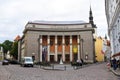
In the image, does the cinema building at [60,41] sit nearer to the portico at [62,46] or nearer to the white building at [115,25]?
the portico at [62,46]

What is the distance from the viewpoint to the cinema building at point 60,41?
289 feet

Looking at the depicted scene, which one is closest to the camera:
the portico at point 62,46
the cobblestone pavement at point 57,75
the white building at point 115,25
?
the cobblestone pavement at point 57,75

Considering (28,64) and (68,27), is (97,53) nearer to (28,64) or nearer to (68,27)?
(68,27)

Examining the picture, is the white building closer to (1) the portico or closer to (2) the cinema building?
(2) the cinema building

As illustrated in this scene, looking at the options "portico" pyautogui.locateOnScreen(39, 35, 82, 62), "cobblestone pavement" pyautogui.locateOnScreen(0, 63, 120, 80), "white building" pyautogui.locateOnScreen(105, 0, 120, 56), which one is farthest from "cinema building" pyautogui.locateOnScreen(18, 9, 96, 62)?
"cobblestone pavement" pyautogui.locateOnScreen(0, 63, 120, 80)

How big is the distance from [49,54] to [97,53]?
31.5m

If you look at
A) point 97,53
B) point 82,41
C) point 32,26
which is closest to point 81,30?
point 82,41

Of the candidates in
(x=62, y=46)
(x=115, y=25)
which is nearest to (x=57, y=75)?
(x=115, y=25)

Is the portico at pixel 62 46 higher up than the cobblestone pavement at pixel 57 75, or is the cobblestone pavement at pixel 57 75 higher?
the portico at pixel 62 46

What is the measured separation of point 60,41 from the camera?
299 feet

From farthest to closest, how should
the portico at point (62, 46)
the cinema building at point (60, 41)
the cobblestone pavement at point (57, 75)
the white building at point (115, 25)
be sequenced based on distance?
the portico at point (62, 46) → the cinema building at point (60, 41) → the white building at point (115, 25) → the cobblestone pavement at point (57, 75)

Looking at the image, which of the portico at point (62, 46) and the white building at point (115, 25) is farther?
the portico at point (62, 46)

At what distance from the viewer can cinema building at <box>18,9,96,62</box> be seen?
8819 centimetres

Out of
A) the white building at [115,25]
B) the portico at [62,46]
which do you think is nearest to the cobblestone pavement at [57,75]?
the white building at [115,25]
